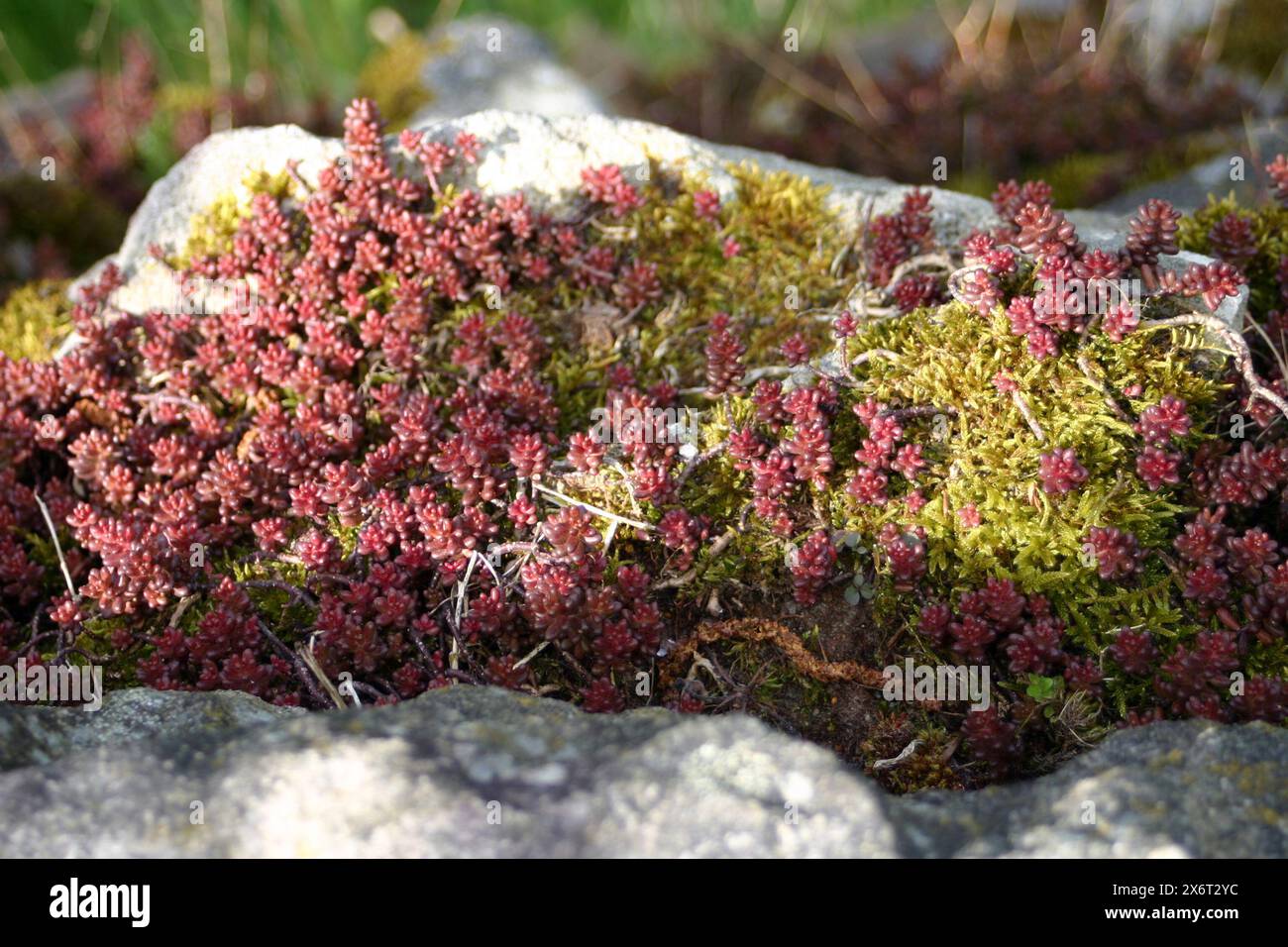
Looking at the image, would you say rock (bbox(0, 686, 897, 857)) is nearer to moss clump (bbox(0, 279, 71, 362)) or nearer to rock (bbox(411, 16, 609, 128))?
moss clump (bbox(0, 279, 71, 362))

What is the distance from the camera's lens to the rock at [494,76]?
27.5ft

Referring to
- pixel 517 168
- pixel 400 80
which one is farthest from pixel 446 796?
pixel 400 80

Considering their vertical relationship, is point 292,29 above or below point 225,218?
above

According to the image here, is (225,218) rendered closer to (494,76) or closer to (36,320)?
(36,320)

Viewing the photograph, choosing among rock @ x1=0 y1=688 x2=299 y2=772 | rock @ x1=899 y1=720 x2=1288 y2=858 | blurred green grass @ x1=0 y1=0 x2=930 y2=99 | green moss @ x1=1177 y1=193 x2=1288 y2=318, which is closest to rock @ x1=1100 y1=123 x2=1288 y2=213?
green moss @ x1=1177 y1=193 x2=1288 y2=318

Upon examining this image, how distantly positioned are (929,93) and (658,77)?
277 centimetres

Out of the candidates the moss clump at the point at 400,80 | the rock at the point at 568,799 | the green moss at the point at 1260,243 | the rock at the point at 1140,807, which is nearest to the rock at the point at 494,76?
the moss clump at the point at 400,80

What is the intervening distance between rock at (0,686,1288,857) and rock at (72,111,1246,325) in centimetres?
329

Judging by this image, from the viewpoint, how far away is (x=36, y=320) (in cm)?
622

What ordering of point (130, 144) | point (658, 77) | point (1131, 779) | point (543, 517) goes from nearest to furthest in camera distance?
point (1131, 779) → point (543, 517) → point (130, 144) → point (658, 77)

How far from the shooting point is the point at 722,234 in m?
5.67

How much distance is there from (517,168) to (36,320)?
2.90 metres
